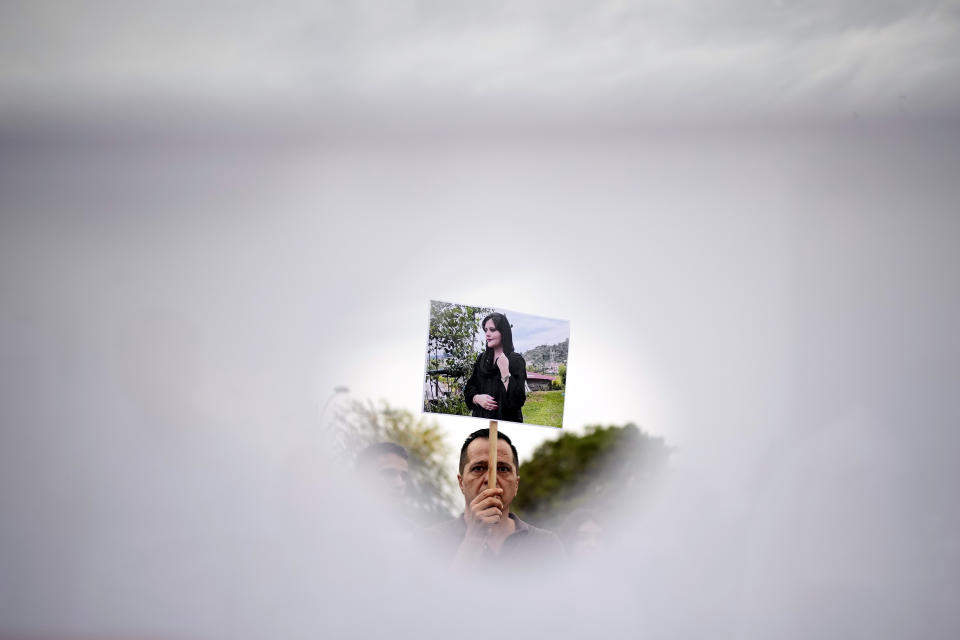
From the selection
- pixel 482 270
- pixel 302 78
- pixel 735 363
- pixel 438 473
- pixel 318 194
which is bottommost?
pixel 438 473

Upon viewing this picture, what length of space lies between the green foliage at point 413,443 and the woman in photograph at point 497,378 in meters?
0.14

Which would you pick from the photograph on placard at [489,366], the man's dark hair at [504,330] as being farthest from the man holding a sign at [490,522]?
the man's dark hair at [504,330]

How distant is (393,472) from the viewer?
6.74ft

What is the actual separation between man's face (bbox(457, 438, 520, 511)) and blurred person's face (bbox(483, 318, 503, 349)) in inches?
9.7

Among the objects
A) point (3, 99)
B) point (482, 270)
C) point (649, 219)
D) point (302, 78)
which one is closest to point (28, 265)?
point (3, 99)

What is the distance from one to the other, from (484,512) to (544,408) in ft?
1.00

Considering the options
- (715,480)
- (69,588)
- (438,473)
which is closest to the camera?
(69,588)

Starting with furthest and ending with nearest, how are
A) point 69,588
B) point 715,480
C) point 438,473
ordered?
point 715,480 < point 438,473 < point 69,588

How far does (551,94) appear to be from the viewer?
2.21 metres

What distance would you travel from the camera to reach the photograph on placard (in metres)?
2.04

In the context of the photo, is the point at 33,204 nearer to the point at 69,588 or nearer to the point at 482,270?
the point at 69,588

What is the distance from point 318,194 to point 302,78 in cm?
30

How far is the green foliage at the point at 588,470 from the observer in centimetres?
213

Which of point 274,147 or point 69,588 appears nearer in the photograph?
point 69,588
